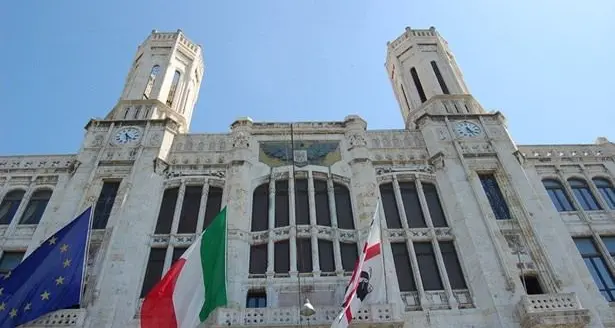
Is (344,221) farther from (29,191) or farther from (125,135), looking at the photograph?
(29,191)

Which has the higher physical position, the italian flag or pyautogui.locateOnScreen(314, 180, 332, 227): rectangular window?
pyautogui.locateOnScreen(314, 180, 332, 227): rectangular window

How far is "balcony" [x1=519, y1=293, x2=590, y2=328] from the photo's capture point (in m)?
19.4

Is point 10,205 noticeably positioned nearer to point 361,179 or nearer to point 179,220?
point 179,220

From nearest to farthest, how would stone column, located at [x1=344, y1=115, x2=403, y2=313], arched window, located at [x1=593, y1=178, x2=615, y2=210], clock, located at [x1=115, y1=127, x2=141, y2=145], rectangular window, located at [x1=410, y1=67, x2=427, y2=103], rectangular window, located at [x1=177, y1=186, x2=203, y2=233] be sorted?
1. stone column, located at [x1=344, y1=115, x2=403, y2=313]
2. rectangular window, located at [x1=177, y1=186, x2=203, y2=233]
3. arched window, located at [x1=593, y1=178, x2=615, y2=210]
4. clock, located at [x1=115, y1=127, x2=141, y2=145]
5. rectangular window, located at [x1=410, y1=67, x2=427, y2=103]

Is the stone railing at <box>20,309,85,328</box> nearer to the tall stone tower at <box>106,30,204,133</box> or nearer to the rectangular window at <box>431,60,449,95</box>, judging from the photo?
the tall stone tower at <box>106,30,204,133</box>

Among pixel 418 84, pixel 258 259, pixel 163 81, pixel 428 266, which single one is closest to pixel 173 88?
pixel 163 81

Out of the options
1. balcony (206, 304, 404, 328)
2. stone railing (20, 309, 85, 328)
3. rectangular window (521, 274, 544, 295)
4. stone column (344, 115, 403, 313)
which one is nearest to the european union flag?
stone railing (20, 309, 85, 328)

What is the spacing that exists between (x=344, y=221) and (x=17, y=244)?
17.2m

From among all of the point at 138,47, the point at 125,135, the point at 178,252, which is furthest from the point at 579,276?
the point at 138,47

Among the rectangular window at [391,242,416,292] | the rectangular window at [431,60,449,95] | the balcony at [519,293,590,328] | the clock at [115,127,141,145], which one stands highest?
the rectangular window at [431,60,449,95]

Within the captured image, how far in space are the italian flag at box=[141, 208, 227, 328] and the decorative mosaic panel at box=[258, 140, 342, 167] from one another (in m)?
9.05

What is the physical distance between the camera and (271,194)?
2583 centimetres

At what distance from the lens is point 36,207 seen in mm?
25922

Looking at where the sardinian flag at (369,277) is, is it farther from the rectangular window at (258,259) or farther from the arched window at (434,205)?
the arched window at (434,205)
